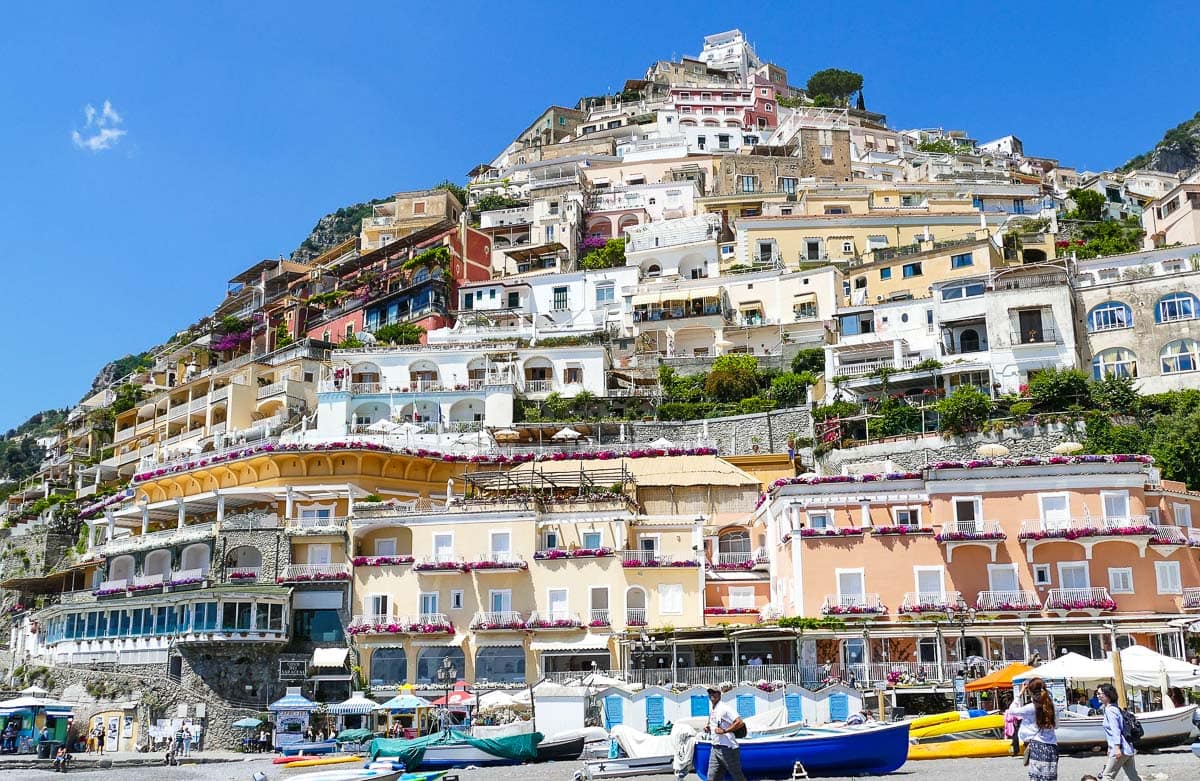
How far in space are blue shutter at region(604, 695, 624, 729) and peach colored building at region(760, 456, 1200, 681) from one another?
293 inches

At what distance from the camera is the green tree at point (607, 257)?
85438 millimetres

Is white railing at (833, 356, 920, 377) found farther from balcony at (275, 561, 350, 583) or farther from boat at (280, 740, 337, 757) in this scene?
boat at (280, 740, 337, 757)

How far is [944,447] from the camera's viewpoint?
53.9 m

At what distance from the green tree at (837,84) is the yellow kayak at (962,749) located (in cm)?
11556

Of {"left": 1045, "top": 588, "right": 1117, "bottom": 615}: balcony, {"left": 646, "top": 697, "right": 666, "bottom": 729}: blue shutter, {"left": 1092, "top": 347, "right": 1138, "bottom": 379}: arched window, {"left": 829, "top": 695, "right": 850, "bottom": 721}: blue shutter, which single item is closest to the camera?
{"left": 829, "top": 695, "right": 850, "bottom": 721}: blue shutter

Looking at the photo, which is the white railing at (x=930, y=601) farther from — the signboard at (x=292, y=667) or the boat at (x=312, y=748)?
the signboard at (x=292, y=667)

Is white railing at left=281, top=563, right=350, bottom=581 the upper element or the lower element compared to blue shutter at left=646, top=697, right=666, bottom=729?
upper

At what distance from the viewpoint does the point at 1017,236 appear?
74500 millimetres

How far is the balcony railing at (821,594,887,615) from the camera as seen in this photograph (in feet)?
135

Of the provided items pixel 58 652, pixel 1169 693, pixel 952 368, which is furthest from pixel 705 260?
pixel 1169 693

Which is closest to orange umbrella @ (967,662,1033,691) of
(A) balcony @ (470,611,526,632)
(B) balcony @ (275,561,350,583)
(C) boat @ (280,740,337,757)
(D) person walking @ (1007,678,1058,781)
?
(D) person walking @ (1007,678,1058,781)

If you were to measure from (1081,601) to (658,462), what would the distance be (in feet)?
67.5

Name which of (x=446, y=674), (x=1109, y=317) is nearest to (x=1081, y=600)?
(x=1109, y=317)

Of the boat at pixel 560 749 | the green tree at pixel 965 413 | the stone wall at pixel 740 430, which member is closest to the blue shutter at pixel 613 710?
the boat at pixel 560 749
